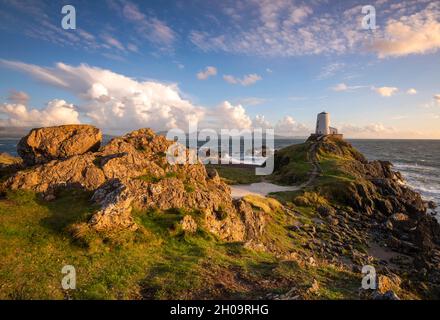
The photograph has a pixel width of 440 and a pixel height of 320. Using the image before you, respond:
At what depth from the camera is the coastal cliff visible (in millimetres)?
14859

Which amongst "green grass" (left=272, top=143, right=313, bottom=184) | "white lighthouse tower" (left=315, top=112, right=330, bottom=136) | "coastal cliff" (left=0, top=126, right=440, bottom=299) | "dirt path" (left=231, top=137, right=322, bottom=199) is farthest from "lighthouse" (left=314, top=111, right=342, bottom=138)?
"coastal cliff" (left=0, top=126, right=440, bottom=299)

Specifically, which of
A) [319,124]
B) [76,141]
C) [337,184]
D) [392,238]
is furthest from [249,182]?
[319,124]

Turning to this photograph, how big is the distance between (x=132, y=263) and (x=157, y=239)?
3190 mm

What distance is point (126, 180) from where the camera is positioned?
22.4 metres

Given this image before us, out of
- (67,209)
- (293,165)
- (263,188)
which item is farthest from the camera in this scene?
(293,165)

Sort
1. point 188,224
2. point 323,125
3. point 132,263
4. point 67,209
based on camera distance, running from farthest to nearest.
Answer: point 323,125
point 188,224
point 67,209
point 132,263

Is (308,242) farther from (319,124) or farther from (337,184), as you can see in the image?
(319,124)

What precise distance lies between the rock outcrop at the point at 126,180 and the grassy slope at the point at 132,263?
1.19 m

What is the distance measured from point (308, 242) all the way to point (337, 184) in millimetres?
26117

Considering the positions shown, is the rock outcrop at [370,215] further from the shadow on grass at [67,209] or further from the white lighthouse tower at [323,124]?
the white lighthouse tower at [323,124]

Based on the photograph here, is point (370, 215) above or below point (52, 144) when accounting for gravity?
below

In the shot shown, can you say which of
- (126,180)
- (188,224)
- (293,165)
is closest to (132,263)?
(188,224)

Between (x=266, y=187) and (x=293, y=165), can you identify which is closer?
(x=266, y=187)

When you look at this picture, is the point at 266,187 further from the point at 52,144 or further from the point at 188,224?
the point at 52,144
